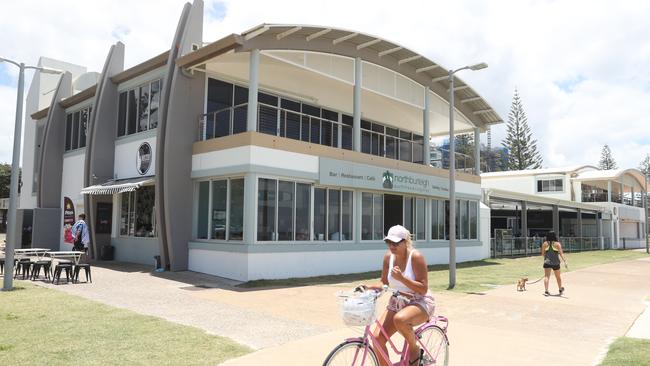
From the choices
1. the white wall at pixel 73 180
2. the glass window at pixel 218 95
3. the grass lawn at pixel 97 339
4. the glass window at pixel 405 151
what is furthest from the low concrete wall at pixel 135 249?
the glass window at pixel 405 151

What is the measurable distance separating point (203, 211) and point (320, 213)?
3.42 m

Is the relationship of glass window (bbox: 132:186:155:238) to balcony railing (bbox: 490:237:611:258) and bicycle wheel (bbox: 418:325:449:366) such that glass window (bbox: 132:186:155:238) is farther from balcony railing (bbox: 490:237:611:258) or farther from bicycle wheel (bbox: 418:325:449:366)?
balcony railing (bbox: 490:237:611:258)

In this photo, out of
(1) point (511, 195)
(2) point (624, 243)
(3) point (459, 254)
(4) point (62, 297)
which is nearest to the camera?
(4) point (62, 297)

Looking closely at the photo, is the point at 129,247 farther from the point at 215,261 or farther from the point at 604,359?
the point at 604,359

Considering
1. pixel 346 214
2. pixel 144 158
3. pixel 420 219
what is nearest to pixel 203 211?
pixel 144 158

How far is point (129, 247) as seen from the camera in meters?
17.2

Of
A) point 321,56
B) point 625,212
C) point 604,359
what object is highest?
point 321,56

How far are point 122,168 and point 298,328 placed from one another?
12.2 meters

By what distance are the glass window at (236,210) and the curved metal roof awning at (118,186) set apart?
2.85m

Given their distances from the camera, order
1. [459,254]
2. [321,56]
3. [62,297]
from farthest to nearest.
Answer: [459,254] < [321,56] < [62,297]

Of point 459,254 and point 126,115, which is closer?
point 126,115

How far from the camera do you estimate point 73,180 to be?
66.4ft

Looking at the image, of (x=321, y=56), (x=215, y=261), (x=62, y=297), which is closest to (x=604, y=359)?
(x=62, y=297)

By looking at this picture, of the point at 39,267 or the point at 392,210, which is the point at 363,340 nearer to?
the point at 39,267
